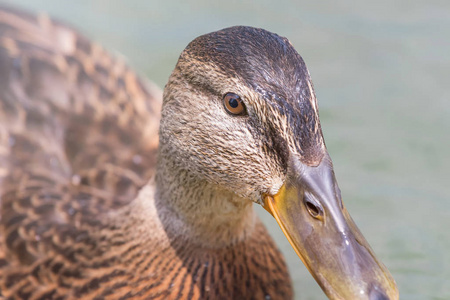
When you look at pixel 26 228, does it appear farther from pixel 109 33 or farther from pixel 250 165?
pixel 109 33

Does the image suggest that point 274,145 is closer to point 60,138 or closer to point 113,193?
point 113,193

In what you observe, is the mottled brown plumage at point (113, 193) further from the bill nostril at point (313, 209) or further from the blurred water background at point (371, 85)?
the blurred water background at point (371, 85)

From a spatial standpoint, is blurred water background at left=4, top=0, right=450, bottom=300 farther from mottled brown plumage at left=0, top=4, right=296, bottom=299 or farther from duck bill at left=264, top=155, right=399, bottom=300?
duck bill at left=264, top=155, right=399, bottom=300

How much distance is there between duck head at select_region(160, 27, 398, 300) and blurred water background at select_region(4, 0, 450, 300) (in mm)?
1993

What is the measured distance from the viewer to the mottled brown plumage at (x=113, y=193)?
3.17 m

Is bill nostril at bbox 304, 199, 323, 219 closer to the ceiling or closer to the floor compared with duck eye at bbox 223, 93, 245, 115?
closer to the floor

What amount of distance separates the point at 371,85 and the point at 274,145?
11.1 ft

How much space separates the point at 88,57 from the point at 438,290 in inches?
110

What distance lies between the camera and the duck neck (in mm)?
3215

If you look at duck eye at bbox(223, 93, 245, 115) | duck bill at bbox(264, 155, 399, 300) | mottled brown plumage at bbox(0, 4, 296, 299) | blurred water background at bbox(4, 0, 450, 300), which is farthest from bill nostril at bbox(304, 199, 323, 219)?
blurred water background at bbox(4, 0, 450, 300)

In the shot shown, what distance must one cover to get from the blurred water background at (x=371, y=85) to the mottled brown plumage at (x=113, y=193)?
1.24 meters

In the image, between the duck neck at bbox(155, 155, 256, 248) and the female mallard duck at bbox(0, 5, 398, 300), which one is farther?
the duck neck at bbox(155, 155, 256, 248)

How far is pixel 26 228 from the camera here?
380cm

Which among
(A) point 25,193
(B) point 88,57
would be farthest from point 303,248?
(B) point 88,57
